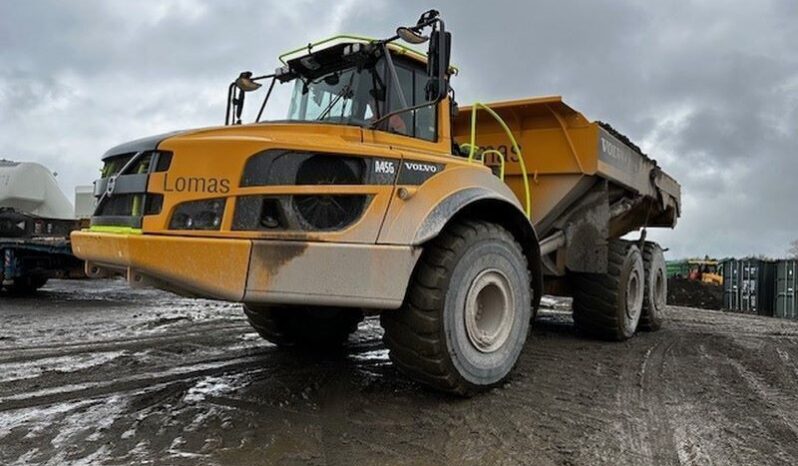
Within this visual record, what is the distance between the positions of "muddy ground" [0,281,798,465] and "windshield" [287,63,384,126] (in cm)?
195

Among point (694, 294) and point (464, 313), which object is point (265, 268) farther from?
point (694, 294)

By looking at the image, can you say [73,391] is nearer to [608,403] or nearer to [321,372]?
[321,372]

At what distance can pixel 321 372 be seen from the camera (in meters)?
5.13

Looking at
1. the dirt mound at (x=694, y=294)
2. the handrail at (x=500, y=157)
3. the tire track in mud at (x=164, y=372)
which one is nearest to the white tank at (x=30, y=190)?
the tire track in mud at (x=164, y=372)

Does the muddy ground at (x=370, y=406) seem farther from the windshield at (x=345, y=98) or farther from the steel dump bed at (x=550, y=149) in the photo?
the windshield at (x=345, y=98)

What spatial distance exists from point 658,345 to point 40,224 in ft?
36.8

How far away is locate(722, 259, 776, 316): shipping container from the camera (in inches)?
686

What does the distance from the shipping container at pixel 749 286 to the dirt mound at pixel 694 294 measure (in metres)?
0.48

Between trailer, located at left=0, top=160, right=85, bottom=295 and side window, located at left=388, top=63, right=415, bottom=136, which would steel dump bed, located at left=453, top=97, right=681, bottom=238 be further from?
trailer, located at left=0, top=160, right=85, bottom=295

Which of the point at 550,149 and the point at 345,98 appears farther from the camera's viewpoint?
the point at 550,149

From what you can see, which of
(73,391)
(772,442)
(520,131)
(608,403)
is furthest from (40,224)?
(772,442)

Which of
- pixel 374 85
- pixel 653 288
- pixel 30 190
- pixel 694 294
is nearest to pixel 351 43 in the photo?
pixel 374 85

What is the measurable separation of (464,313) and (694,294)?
18.3m

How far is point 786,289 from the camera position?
54.6 ft
